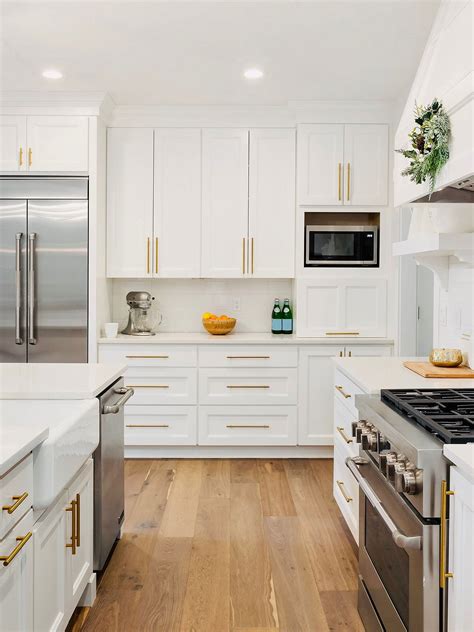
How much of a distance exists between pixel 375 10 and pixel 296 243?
1.86 metres

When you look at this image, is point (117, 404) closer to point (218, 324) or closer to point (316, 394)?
point (218, 324)

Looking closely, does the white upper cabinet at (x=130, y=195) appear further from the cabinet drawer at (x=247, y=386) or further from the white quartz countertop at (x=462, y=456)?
the white quartz countertop at (x=462, y=456)

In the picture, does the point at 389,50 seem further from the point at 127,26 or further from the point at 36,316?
the point at 36,316

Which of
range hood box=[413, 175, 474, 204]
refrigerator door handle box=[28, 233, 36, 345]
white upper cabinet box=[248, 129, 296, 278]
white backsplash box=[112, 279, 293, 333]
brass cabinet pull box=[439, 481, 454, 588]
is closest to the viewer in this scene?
brass cabinet pull box=[439, 481, 454, 588]

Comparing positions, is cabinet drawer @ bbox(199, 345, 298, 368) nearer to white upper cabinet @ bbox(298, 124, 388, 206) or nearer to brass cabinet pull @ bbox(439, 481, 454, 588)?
white upper cabinet @ bbox(298, 124, 388, 206)

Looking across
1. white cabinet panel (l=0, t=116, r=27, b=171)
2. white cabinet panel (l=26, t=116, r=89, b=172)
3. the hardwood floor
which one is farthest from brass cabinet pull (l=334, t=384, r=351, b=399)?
white cabinet panel (l=0, t=116, r=27, b=171)

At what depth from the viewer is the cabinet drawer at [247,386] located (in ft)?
14.0

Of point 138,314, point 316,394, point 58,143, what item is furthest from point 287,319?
point 58,143

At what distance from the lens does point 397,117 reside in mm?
4254

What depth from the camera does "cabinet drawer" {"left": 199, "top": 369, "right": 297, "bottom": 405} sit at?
168 inches

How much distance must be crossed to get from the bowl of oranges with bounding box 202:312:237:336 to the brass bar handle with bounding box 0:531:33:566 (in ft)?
9.68

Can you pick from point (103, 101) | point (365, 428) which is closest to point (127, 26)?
point (103, 101)

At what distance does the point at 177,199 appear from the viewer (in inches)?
175

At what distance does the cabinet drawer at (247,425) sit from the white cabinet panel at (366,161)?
5.51 feet
